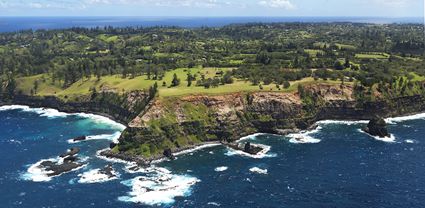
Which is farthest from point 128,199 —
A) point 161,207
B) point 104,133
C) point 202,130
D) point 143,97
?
point 143,97

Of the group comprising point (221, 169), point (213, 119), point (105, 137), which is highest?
point (213, 119)

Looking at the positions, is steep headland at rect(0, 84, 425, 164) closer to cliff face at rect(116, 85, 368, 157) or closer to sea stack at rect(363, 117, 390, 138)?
cliff face at rect(116, 85, 368, 157)

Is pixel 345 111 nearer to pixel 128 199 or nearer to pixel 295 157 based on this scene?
pixel 295 157

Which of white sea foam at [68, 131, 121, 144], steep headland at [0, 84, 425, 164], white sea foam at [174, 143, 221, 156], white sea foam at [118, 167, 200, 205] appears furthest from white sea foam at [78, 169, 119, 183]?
white sea foam at [68, 131, 121, 144]

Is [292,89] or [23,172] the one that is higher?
[292,89]

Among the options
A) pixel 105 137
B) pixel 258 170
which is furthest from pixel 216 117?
pixel 105 137

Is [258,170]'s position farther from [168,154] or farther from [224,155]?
[168,154]
